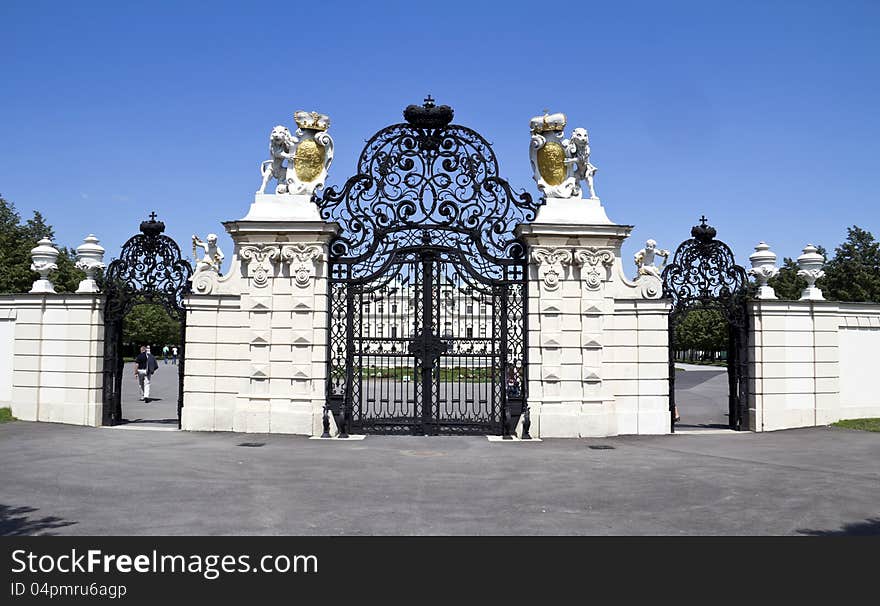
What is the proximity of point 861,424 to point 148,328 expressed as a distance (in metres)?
60.0

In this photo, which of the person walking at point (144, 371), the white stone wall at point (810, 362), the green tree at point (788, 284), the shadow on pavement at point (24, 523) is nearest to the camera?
the shadow on pavement at point (24, 523)

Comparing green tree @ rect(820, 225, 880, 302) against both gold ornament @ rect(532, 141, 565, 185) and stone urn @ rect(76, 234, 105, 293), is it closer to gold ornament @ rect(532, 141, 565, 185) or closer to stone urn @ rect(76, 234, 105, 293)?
gold ornament @ rect(532, 141, 565, 185)

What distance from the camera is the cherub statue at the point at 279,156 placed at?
15.2 metres

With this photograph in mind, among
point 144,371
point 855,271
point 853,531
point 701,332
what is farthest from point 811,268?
point 701,332

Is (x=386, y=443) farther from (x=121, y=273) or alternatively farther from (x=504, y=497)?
(x=121, y=273)

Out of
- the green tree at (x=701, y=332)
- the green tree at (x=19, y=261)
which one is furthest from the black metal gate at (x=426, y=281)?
the green tree at (x=701, y=332)

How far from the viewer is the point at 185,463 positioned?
11.2 metres

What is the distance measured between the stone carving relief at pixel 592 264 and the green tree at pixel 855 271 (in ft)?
91.4

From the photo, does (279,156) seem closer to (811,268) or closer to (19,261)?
(811,268)

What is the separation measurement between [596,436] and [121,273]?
11.1 meters

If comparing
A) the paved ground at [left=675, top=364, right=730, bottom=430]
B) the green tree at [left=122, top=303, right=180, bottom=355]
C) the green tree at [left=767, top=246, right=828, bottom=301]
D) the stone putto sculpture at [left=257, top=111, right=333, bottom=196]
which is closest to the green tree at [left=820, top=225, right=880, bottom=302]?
the green tree at [left=767, top=246, right=828, bottom=301]

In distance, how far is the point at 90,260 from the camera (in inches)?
646

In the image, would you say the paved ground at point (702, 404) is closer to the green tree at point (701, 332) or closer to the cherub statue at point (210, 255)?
the cherub statue at point (210, 255)

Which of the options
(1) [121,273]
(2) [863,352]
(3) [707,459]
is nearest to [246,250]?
(1) [121,273]
